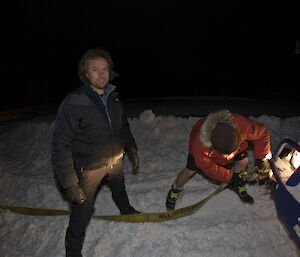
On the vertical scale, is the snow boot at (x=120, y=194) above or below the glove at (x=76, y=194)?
below

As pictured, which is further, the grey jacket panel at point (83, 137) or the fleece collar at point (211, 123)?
the fleece collar at point (211, 123)

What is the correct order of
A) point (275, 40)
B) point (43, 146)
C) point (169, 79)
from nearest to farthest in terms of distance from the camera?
point (43, 146), point (169, 79), point (275, 40)

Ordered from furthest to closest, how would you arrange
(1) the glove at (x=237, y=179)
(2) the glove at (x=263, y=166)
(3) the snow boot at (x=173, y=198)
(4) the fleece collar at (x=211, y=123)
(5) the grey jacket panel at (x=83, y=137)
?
1. (3) the snow boot at (x=173, y=198)
2. (1) the glove at (x=237, y=179)
3. (2) the glove at (x=263, y=166)
4. (4) the fleece collar at (x=211, y=123)
5. (5) the grey jacket panel at (x=83, y=137)

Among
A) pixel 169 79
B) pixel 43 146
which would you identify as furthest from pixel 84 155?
pixel 169 79

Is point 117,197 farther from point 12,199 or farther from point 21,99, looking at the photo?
point 21,99

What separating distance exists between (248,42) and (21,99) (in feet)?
73.2

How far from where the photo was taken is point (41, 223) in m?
3.12

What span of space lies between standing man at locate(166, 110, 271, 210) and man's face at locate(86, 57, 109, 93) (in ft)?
3.69

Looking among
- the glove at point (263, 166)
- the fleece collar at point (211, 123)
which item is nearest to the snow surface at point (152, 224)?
A: the glove at point (263, 166)

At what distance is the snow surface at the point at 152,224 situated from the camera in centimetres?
259

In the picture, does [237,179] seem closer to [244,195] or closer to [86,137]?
[244,195]

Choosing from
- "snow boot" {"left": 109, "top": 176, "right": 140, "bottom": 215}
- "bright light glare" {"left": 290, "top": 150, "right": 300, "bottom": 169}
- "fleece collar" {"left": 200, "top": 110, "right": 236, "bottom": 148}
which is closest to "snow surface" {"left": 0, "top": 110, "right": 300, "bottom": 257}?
"snow boot" {"left": 109, "top": 176, "right": 140, "bottom": 215}

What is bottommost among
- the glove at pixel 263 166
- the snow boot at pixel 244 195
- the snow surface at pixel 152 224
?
the snow surface at pixel 152 224

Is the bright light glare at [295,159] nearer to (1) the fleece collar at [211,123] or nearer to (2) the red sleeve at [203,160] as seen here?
(2) the red sleeve at [203,160]
